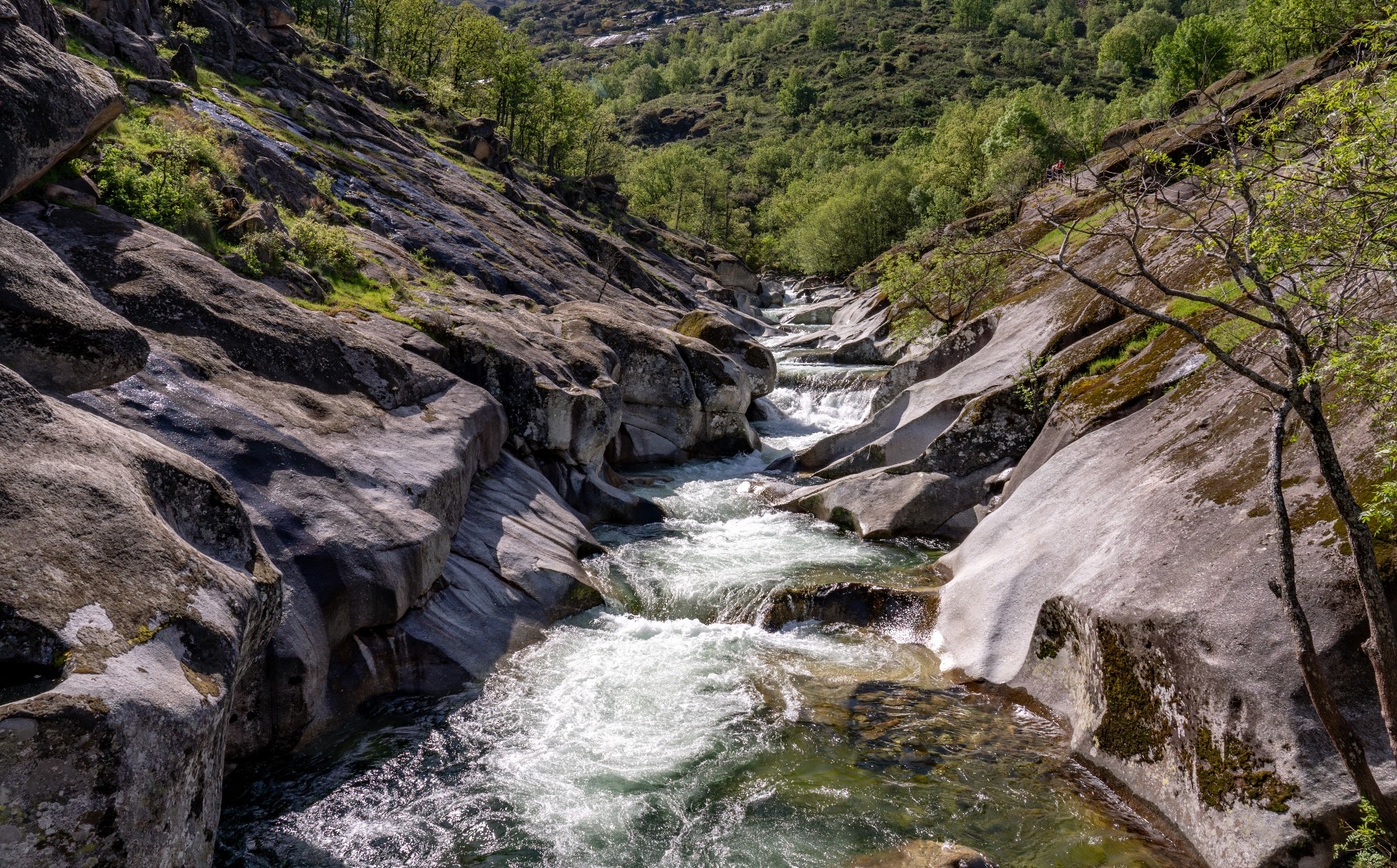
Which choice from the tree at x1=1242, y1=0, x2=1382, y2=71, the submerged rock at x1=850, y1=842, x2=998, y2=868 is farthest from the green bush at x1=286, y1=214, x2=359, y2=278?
the tree at x1=1242, y1=0, x2=1382, y2=71

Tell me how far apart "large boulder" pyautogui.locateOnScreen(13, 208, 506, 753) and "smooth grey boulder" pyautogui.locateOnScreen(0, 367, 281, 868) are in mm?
2142

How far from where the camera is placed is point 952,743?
418 inches

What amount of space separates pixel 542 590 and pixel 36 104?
11180mm

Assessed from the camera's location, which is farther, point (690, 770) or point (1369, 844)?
point (690, 770)

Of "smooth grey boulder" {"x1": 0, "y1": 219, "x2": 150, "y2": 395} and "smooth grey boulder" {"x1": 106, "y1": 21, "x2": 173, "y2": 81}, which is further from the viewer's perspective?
"smooth grey boulder" {"x1": 106, "y1": 21, "x2": 173, "y2": 81}

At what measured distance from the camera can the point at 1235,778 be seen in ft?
25.8

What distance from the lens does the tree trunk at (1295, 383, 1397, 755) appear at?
6.39 meters

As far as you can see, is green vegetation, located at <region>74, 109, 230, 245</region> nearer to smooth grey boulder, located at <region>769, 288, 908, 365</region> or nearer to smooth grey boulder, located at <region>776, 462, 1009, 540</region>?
smooth grey boulder, located at <region>776, 462, 1009, 540</region>

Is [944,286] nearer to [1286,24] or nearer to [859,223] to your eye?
[1286,24]

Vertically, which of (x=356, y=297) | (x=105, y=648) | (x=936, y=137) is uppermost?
(x=936, y=137)

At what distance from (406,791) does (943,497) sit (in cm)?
1479

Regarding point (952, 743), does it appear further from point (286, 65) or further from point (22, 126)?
point (286, 65)

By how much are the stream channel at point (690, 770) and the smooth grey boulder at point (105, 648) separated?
2634 millimetres

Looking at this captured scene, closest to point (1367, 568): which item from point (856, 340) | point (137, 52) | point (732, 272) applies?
point (137, 52)
